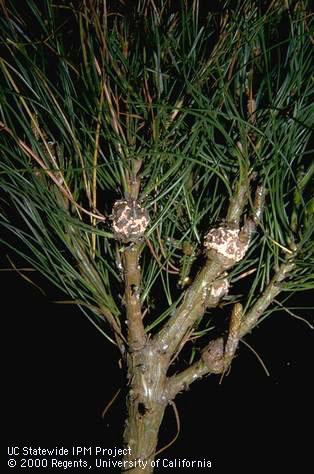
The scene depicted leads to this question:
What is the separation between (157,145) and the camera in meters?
A: 0.34

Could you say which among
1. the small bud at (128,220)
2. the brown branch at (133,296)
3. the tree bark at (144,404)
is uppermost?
the small bud at (128,220)

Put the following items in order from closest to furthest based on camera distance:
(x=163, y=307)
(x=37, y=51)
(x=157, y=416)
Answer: (x=37, y=51)
(x=157, y=416)
(x=163, y=307)

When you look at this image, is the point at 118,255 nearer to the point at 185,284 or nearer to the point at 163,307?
the point at 185,284

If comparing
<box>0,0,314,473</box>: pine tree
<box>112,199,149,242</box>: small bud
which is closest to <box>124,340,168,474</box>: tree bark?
<box>0,0,314,473</box>: pine tree

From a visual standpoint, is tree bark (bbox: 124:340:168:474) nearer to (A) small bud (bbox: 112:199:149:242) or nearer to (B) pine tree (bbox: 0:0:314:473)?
(B) pine tree (bbox: 0:0:314:473)

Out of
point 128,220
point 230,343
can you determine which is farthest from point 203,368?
point 128,220

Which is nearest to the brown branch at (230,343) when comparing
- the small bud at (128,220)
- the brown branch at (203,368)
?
the brown branch at (203,368)

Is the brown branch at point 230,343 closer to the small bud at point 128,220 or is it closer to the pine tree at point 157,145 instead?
the pine tree at point 157,145

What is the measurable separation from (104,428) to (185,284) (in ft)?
1.77

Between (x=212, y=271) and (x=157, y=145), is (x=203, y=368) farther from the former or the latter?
(x=157, y=145)

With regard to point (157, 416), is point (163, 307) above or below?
above

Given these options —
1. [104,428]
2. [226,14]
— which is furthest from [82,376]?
[226,14]

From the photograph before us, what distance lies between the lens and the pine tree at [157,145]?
0.32 m

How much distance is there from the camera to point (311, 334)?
0.79 meters
